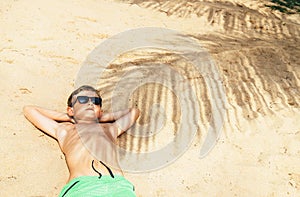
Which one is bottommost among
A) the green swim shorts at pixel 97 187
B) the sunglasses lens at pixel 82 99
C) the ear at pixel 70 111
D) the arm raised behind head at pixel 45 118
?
the green swim shorts at pixel 97 187

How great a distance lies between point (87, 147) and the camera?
9.78ft

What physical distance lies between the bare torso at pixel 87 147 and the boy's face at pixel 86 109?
0.08 m

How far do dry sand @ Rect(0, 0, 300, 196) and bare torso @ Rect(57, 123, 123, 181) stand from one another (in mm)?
154

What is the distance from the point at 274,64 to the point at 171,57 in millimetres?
1223

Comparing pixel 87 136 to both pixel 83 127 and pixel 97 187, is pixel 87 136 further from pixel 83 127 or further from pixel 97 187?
pixel 97 187

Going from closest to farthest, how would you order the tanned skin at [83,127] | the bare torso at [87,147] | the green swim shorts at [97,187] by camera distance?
1. the green swim shorts at [97,187]
2. the bare torso at [87,147]
3. the tanned skin at [83,127]

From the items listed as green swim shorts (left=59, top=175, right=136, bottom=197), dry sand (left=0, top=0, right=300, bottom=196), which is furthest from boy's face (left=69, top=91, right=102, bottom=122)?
green swim shorts (left=59, top=175, right=136, bottom=197)

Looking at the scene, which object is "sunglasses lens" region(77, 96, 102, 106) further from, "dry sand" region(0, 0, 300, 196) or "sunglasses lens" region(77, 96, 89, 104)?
"dry sand" region(0, 0, 300, 196)

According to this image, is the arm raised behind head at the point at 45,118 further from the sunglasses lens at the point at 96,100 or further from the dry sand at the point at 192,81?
the sunglasses lens at the point at 96,100

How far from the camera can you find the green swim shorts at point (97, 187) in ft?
8.23

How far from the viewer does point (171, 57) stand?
4352mm

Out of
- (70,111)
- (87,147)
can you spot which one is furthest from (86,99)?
(87,147)

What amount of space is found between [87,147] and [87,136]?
0.46ft

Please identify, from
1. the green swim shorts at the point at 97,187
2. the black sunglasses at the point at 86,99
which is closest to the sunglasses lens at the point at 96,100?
the black sunglasses at the point at 86,99
